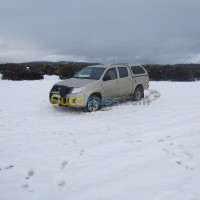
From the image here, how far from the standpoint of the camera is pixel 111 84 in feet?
25.6

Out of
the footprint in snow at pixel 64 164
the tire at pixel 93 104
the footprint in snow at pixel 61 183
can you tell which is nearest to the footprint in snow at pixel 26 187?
the footprint in snow at pixel 61 183

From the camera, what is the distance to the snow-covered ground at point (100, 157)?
2795 mm

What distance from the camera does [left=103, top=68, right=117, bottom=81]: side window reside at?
7.64 m

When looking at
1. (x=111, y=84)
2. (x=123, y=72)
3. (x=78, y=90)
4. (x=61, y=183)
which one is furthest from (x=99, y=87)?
(x=61, y=183)

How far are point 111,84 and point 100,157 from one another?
443cm

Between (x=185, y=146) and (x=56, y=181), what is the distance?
9.02ft

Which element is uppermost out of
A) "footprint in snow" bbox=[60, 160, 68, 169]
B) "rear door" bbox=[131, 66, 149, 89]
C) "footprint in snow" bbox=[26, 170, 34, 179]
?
"rear door" bbox=[131, 66, 149, 89]

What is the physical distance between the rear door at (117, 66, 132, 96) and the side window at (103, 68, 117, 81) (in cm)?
25

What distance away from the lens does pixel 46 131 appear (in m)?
5.22

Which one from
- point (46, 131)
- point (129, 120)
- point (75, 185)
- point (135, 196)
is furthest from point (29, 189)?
point (129, 120)

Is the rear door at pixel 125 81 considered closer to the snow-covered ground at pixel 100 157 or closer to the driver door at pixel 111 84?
the driver door at pixel 111 84

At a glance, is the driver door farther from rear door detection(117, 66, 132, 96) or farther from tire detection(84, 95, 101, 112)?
tire detection(84, 95, 101, 112)

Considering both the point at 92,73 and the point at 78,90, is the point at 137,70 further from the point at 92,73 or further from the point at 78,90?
the point at 78,90

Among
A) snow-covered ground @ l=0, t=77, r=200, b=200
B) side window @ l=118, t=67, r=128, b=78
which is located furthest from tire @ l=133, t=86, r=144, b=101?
snow-covered ground @ l=0, t=77, r=200, b=200
